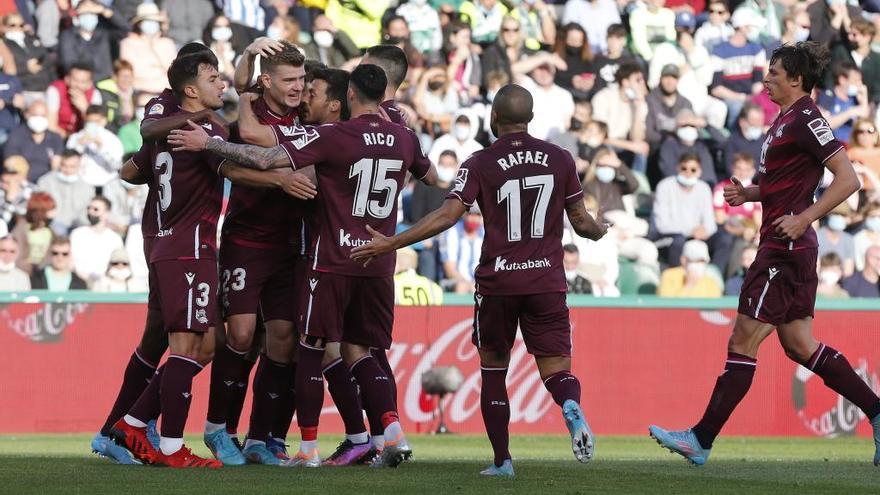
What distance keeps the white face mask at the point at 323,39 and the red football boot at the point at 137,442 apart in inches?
438

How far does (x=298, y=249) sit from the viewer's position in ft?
33.9

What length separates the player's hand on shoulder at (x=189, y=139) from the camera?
9.47 metres

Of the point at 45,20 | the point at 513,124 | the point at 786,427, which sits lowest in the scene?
the point at 786,427

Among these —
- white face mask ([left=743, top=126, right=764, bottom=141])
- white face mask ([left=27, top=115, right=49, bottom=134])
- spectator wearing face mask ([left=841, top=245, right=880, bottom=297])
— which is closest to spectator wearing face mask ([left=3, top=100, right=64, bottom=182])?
white face mask ([left=27, top=115, right=49, bottom=134])

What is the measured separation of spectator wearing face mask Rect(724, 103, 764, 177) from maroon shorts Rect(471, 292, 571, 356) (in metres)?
11.8

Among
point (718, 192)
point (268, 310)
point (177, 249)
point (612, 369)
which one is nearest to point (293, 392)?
point (268, 310)

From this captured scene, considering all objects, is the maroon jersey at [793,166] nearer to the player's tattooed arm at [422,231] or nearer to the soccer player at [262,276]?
the player's tattooed arm at [422,231]

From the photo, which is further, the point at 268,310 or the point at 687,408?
the point at 687,408

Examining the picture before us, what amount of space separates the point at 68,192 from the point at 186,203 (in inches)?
346

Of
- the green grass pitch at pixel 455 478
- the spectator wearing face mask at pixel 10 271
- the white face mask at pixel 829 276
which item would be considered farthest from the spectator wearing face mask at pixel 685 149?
the green grass pitch at pixel 455 478

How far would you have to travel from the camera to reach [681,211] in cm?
1952

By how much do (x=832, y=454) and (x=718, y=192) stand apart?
713cm

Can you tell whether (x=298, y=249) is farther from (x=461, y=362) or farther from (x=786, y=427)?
(x=786, y=427)

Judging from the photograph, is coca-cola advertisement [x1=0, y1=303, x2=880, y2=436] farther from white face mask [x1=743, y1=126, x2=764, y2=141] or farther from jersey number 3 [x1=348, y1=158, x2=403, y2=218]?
jersey number 3 [x1=348, y1=158, x2=403, y2=218]
